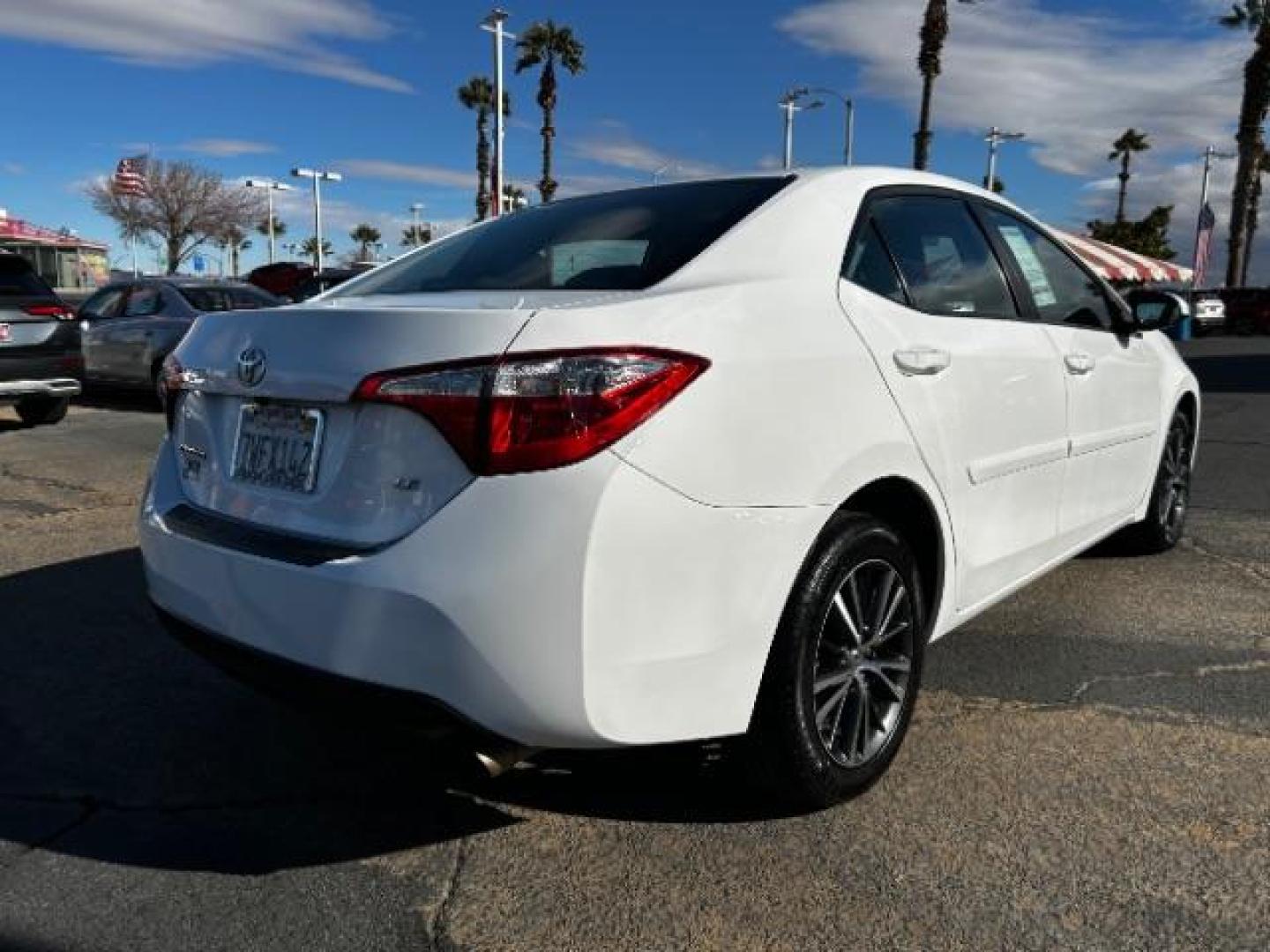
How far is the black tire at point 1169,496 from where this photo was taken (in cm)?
499

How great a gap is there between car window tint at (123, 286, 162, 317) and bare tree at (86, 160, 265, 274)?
4347 centimetres

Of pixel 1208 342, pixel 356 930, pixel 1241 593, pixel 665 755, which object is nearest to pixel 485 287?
pixel 665 755

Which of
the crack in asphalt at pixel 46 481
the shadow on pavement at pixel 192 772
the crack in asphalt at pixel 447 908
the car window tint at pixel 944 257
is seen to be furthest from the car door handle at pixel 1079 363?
the crack in asphalt at pixel 46 481

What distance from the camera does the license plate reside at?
7.66ft

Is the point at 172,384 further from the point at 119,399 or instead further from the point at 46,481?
A: the point at 119,399

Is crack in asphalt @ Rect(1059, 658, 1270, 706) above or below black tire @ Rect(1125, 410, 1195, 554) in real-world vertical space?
below

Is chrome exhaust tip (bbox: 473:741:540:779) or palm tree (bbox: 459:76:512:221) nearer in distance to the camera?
chrome exhaust tip (bbox: 473:741:540:779)

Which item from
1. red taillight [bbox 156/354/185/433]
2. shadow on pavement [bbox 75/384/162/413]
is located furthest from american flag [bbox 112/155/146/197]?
red taillight [bbox 156/354/185/433]

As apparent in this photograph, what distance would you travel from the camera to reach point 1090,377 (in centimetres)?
381

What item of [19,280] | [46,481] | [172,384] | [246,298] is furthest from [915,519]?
[246,298]

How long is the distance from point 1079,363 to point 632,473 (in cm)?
230

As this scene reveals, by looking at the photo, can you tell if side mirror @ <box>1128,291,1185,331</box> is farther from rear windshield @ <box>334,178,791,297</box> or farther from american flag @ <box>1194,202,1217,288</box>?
american flag @ <box>1194,202,1217,288</box>

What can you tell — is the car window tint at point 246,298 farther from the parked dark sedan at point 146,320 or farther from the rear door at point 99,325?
the rear door at point 99,325

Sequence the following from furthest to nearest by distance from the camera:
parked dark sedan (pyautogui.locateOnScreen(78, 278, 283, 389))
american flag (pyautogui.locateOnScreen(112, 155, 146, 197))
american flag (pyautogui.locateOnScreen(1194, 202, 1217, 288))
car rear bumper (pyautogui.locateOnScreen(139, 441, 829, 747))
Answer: american flag (pyautogui.locateOnScreen(112, 155, 146, 197)), american flag (pyautogui.locateOnScreen(1194, 202, 1217, 288)), parked dark sedan (pyautogui.locateOnScreen(78, 278, 283, 389)), car rear bumper (pyautogui.locateOnScreen(139, 441, 829, 747))
